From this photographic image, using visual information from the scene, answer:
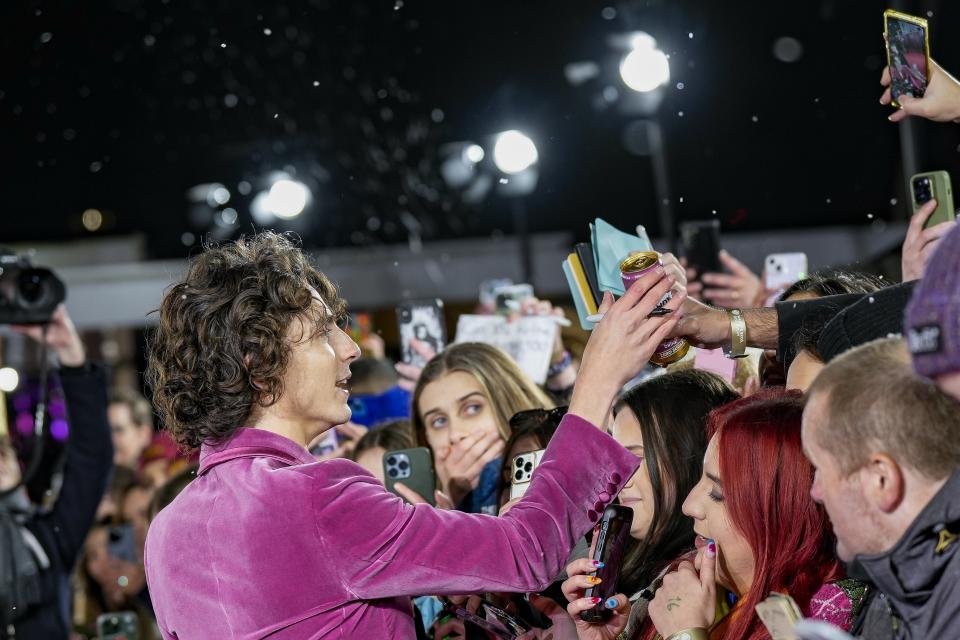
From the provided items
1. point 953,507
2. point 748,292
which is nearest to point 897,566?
point 953,507

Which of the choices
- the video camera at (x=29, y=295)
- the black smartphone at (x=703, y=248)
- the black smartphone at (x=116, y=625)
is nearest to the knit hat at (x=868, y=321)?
the black smartphone at (x=703, y=248)

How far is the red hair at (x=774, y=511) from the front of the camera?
2168mm

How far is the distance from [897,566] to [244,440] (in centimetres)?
123

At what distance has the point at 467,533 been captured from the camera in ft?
6.84

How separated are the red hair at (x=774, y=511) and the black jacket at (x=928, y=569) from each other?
21.5 inches

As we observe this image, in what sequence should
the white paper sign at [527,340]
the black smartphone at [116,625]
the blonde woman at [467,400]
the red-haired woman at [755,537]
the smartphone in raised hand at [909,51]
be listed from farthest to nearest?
the black smartphone at [116,625], the white paper sign at [527,340], the blonde woman at [467,400], the smartphone in raised hand at [909,51], the red-haired woman at [755,537]

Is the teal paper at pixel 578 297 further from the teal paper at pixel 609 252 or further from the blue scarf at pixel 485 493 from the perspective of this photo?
the blue scarf at pixel 485 493

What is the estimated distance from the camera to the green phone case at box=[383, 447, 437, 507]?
3.18 m

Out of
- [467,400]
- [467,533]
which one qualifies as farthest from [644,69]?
[467,533]

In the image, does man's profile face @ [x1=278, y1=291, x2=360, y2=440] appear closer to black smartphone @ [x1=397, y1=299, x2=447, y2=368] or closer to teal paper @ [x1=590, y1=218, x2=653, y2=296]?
teal paper @ [x1=590, y1=218, x2=653, y2=296]

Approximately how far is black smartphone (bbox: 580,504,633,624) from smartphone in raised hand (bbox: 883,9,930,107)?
111cm

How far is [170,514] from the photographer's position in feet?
7.41

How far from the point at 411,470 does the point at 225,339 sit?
1.05 metres

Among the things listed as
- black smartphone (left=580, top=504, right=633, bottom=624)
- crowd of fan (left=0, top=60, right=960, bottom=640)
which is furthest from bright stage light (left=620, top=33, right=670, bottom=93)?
black smartphone (left=580, top=504, right=633, bottom=624)
